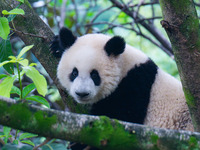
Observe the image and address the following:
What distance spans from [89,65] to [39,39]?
2.01 feet

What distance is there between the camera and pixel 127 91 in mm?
2984

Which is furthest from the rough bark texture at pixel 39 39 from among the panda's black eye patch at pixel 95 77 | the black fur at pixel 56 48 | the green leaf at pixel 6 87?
the green leaf at pixel 6 87

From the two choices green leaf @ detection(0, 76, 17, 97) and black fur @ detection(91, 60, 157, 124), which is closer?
green leaf @ detection(0, 76, 17, 97)

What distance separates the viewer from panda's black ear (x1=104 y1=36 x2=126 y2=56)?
292 centimetres

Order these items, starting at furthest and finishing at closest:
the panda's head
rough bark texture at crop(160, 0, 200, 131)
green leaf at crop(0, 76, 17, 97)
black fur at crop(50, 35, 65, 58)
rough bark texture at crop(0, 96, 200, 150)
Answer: black fur at crop(50, 35, 65, 58), the panda's head, rough bark texture at crop(160, 0, 200, 131), green leaf at crop(0, 76, 17, 97), rough bark texture at crop(0, 96, 200, 150)

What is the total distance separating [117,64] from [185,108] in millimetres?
839

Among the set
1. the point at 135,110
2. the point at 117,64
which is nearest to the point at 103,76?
the point at 117,64

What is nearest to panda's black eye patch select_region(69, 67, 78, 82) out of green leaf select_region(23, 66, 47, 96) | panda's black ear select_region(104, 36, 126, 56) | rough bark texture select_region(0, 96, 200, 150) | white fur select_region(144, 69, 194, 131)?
panda's black ear select_region(104, 36, 126, 56)

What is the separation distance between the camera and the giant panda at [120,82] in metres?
2.90

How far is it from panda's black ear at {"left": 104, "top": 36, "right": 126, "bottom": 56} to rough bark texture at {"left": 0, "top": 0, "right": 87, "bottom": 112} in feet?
1.89

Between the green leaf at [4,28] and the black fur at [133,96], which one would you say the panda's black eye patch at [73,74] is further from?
the green leaf at [4,28]

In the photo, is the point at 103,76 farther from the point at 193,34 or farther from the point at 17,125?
the point at 17,125

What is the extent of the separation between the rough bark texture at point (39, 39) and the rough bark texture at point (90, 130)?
1415 mm

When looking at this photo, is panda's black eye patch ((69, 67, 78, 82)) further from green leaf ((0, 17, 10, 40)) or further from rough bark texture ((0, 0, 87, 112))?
green leaf ((0, 17, 10, 40))
